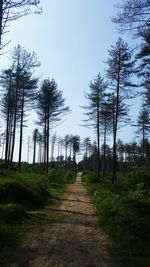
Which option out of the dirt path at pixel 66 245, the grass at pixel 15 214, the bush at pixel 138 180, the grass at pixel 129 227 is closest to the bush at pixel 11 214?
the grass at pixel 15 214

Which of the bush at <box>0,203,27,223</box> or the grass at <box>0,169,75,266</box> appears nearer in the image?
the grass at <box>0,169,75,266</box>

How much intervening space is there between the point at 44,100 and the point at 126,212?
29726mm

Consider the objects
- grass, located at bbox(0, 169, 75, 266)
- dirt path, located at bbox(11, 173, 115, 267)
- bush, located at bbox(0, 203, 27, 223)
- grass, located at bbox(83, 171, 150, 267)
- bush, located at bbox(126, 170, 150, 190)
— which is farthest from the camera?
bush, located at bbox(126, 170, 150, 190)

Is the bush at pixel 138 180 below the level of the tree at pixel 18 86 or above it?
below

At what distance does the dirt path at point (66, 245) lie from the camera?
7.81 meters

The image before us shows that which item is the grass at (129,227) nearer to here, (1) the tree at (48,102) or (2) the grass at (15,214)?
(2) the grass at (15,214)

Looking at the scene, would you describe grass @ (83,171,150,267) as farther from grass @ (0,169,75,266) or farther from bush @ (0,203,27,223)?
bush @ (0,203,27,223)

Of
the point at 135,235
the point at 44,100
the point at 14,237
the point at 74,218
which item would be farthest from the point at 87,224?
the point at 44,100

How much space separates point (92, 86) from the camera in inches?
1660

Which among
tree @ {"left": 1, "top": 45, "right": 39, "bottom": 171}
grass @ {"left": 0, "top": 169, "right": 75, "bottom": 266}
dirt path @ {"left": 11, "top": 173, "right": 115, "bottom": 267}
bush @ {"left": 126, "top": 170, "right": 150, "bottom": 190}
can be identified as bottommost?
dirt path @ {"left": 11, "top": 173, "right": 115, "bottom": 267}

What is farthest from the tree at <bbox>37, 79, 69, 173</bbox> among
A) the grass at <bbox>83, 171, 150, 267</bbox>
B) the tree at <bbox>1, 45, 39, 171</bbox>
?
the grass at <bbox>83, 171, 150, 267</bbox>

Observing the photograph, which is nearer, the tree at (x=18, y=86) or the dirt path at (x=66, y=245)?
the dirt path at (x=66, y=245)

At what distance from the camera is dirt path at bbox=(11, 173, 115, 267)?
25.6 feet

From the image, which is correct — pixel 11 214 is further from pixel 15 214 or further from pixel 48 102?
pixel 48 102
